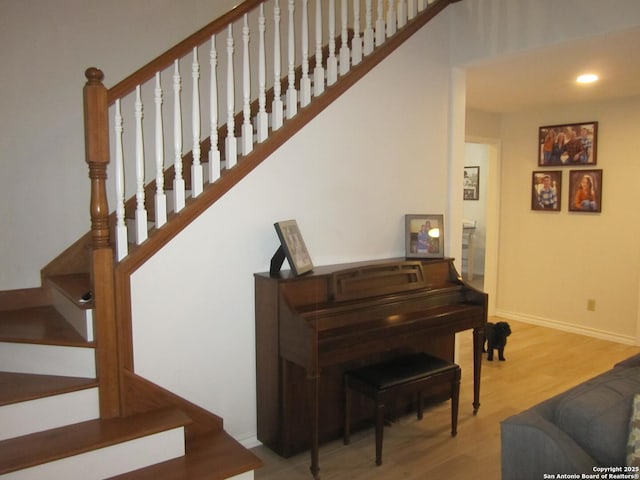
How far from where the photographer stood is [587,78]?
4031 millimetres

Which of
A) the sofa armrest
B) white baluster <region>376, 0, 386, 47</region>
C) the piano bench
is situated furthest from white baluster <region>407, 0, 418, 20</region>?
the sofa armrest

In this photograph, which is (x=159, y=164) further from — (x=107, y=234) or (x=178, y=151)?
(x=107, y=234)

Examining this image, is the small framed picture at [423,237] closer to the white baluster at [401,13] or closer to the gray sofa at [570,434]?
the white baluster at [401,13]

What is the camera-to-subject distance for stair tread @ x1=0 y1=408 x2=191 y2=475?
205 cm

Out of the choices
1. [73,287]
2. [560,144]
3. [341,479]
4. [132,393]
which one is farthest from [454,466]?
[560,144]

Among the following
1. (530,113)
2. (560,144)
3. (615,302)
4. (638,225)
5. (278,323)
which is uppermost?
(530,113)

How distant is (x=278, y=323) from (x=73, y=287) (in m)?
1.20

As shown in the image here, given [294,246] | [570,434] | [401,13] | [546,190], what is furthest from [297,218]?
[546,190]

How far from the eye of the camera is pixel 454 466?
279cm

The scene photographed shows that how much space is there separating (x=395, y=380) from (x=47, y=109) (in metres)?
2.66

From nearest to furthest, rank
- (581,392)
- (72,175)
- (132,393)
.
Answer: (581,392), (132,393), (72,175)

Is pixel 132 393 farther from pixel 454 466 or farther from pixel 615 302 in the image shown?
pixel 615 302

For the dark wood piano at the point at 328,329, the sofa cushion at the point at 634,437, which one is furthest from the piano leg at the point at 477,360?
the sofa cushion at the point at 634,437

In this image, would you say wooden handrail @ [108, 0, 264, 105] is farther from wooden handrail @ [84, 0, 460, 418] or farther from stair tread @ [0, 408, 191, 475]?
stair tread @ [0, 408, 191, 475]
